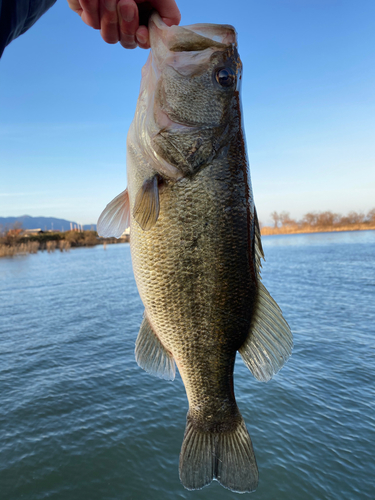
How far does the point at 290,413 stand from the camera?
913 centimetres

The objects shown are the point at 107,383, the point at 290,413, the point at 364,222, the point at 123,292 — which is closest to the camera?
the point at 290,413

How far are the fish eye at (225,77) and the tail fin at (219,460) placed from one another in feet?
6.80

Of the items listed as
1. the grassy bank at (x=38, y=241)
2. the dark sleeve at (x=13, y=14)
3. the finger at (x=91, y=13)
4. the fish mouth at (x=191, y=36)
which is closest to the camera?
the dark sleeve at (x=13, y=14)

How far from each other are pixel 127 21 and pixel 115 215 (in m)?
1.16

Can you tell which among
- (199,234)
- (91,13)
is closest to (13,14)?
(91,13)

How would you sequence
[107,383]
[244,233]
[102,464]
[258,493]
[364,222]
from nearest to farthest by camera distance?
[244,233], [258,493], [102,464], [107,383], [364,222]

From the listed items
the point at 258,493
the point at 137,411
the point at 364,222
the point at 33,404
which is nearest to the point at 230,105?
the point at 258,493

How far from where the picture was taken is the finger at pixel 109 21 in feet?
6.45

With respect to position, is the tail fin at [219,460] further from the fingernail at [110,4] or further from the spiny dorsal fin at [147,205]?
the fingernail at [110,4]

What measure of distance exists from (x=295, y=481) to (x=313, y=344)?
7.81 m

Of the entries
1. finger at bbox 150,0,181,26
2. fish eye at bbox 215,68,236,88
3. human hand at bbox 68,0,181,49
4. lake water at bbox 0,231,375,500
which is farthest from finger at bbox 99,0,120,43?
lake water at bbox 0,231,375,500

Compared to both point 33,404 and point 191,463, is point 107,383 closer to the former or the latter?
point 33,404

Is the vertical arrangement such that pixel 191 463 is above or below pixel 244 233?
below

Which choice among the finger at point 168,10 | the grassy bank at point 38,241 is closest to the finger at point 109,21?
the finger at point 168,10
